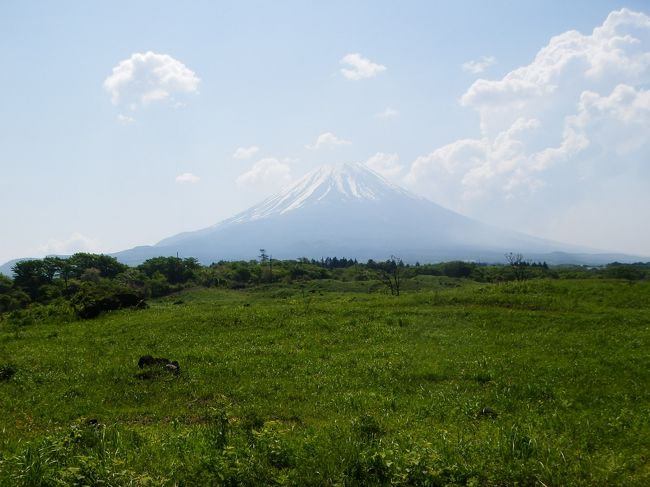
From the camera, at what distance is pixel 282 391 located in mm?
14227

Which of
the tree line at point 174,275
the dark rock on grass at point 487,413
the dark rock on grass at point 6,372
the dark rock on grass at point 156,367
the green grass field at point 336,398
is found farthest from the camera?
→ the tree line at point 174,275

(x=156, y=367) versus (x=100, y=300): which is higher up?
(x=100, y=300)

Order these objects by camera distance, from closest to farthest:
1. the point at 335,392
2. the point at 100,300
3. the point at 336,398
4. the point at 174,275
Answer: the point at 336,398, the point at 335,392, the point at 100,300, the point at 174,275

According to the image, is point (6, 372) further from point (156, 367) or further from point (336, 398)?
point (336, 398)

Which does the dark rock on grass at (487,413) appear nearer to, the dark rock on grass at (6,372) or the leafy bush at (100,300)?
the dark rock on grass at (6,372)

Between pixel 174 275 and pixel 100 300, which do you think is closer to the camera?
pixel 100 300

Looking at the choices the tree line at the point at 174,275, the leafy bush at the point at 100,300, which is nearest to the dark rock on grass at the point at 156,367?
the leafy bush at the point at 100,300

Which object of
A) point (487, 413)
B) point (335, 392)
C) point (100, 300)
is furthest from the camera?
point (100, 300)

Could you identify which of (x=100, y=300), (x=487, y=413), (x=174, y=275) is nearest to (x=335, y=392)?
(x=487, y=413)

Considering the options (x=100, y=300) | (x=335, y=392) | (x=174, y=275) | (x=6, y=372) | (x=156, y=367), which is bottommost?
(x=174, y=275)

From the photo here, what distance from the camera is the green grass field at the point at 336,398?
303 inches

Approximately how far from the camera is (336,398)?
43.8ft

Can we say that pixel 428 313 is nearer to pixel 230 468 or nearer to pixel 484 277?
pixel 230 468

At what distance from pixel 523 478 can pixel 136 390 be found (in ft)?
38.6
